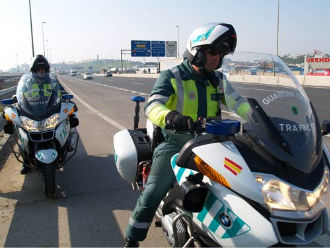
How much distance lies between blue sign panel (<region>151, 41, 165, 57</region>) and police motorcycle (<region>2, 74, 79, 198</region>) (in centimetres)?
6858

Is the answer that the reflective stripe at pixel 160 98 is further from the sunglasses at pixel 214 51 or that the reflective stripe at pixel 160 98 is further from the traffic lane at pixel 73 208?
the traffic lane at pixel 73 208

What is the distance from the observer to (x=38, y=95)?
16.8 feet

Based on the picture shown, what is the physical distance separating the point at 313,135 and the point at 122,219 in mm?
2469

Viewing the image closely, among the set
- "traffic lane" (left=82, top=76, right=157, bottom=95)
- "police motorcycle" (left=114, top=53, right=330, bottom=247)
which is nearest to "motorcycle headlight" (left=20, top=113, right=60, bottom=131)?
"police motorcycle" (left=114, top=53, right=330, bottom=247)

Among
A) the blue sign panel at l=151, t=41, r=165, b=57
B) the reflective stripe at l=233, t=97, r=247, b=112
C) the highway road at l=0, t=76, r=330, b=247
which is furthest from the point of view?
the blue sign panel at l=151, t=41, r=165, b=57

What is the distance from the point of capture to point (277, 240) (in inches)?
77.3

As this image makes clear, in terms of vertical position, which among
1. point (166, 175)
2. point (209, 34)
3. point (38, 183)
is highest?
point (209, 34)

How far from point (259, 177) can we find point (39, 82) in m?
4.21

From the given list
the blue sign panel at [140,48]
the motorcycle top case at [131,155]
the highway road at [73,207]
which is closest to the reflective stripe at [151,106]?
the motorcycle top case at [131,155]

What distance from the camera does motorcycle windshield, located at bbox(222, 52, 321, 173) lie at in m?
2.13

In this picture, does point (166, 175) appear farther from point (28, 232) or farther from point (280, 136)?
point (28, 232)

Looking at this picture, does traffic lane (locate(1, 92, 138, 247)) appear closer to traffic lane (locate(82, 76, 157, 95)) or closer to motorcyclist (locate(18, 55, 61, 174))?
motorcyclist (locate(18, 55, 61, 174))

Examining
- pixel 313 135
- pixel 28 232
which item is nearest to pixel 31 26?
pixel 28 232

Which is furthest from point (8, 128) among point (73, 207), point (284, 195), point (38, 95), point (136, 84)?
point (136, 84)
